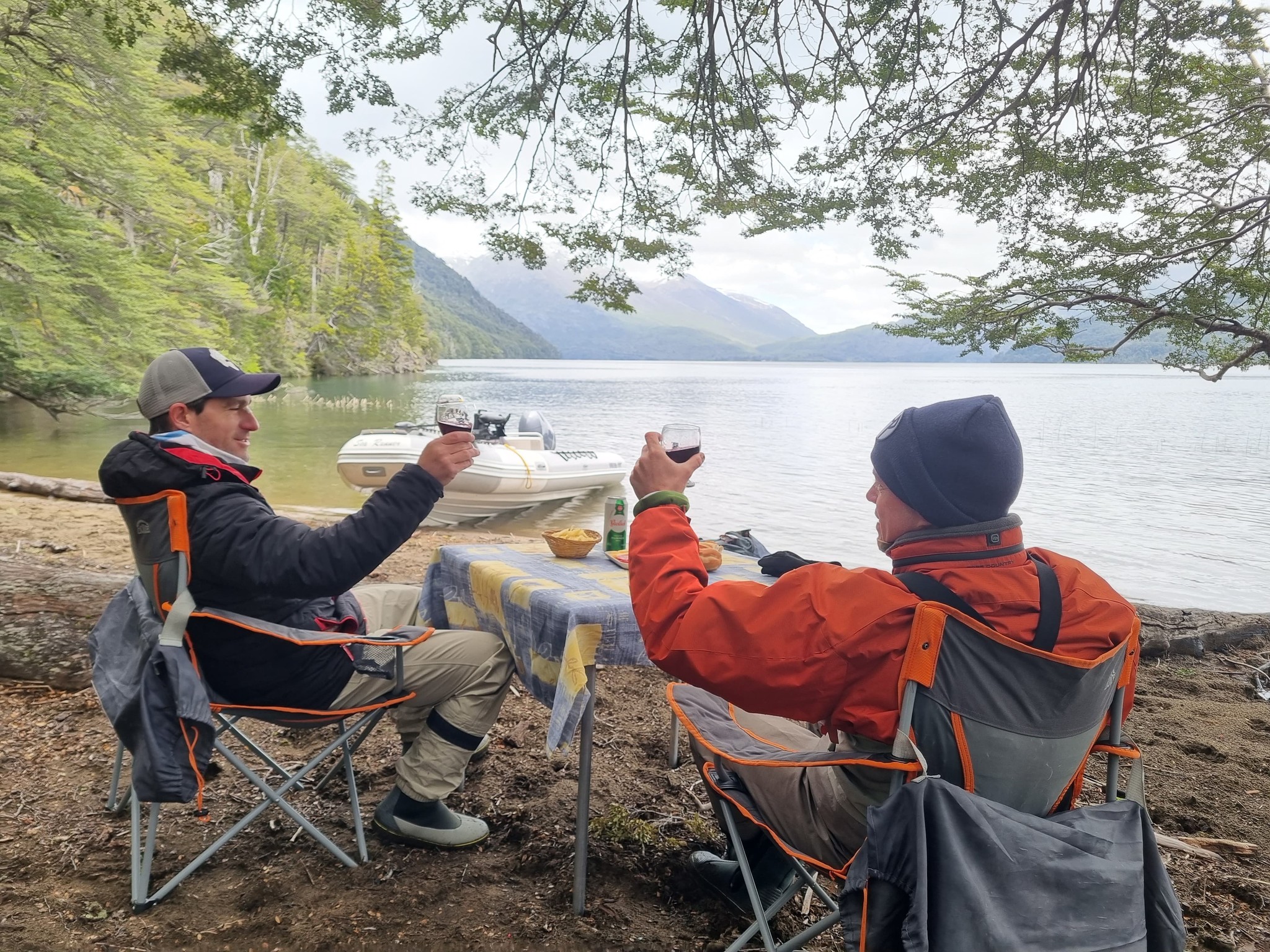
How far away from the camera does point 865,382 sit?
97.4 metres

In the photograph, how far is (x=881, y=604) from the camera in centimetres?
133

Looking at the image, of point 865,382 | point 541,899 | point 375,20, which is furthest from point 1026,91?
point 865,382

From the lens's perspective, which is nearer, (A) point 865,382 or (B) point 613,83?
(B) point 613,83

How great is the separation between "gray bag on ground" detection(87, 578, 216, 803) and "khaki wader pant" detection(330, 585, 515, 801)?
1.49 feet

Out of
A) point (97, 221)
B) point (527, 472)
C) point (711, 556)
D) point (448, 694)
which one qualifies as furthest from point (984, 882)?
point (97, 221)

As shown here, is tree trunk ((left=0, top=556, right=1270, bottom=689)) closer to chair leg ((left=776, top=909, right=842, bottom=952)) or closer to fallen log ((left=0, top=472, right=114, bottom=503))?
chair leg ((left=776, top=909, right=842, bottom=952))

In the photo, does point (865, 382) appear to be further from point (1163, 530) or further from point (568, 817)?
point (568, 817)

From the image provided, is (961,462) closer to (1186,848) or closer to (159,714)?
(159,714)

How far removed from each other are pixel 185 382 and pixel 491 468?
9.79 metres

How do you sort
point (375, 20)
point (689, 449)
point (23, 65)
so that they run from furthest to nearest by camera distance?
point (23, 65) < point (375, 20) < point (689, 449)

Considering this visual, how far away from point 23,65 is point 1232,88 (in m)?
16.6

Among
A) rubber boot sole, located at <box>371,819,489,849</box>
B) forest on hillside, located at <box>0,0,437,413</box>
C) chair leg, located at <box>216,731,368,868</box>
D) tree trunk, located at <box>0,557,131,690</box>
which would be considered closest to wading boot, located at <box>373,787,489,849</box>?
rubber boot sole, located at <box>371,819,489,849</box>

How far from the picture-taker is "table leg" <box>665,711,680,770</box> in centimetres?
300

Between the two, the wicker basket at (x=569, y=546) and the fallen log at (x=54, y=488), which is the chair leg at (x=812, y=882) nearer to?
the wicker basket at (x=569, y=546)
